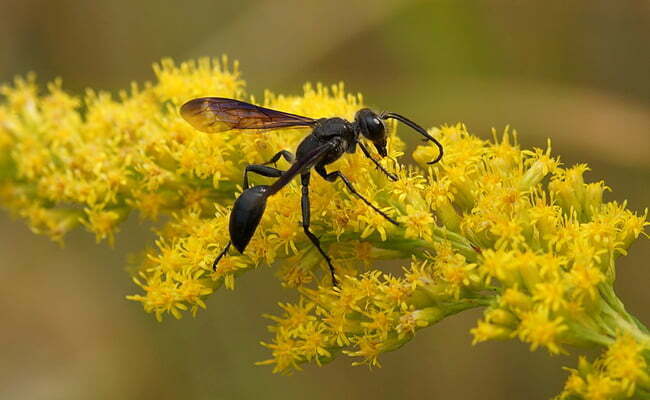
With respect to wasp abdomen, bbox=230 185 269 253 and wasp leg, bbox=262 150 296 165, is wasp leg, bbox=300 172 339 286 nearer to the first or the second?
wasp abdomen, bbox=230 185 269 253

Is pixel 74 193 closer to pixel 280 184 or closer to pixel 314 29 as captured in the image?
pixel 280 184

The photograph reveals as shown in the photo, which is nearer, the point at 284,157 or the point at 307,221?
the point at 307,221

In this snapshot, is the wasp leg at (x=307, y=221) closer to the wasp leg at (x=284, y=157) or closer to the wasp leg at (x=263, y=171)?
the wasp leg at (x=263, y=171)

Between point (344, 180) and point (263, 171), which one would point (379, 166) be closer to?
point (344, 180)

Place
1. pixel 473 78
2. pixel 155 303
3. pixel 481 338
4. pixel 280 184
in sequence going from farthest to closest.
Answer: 1. pixel 473 78
2. pixel 155 303
3. pixel 280 184
4. pixel 481 338

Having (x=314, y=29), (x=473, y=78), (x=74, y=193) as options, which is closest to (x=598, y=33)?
(x=473, y=78)

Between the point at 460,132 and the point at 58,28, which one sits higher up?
the point at 58,28

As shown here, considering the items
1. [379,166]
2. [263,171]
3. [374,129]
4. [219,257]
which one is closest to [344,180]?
[379,166]
